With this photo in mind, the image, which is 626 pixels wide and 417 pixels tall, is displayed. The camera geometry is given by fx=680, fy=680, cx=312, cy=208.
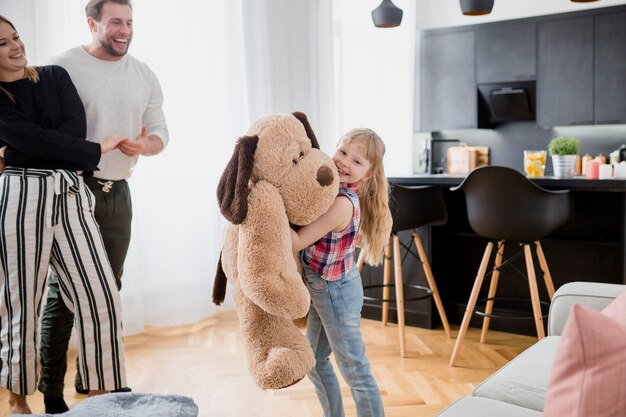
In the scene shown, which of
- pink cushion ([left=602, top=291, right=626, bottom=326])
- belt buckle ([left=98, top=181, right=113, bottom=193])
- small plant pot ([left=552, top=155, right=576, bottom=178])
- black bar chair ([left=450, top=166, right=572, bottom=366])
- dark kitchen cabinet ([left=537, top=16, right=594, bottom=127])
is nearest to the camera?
pink cushion ([left=602, top=291, right=626, bottom=326])

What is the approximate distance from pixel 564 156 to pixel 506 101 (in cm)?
196

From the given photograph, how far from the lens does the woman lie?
222 centimetres

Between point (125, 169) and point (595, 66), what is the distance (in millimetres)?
3693

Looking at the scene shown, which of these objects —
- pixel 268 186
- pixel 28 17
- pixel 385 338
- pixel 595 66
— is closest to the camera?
pixel 268 186

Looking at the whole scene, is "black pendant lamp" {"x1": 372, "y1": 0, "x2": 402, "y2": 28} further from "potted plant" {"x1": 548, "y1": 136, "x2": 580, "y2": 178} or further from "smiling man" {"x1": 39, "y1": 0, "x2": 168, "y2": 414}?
"smiling man" {"x1": 39, "y1": 0, "x2": 168, "y2": 414}

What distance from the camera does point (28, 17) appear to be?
10.3 feet

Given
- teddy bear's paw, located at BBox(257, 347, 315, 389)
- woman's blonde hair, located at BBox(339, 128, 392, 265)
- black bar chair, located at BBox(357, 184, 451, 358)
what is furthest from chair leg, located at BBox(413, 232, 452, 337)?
teddy bear's paw, located at BBox(257, 347, 315, 389)

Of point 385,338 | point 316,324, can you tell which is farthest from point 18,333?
point 385,338

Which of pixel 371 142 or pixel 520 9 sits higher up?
pixel 520 9

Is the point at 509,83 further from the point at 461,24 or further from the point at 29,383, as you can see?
the point at 29,383

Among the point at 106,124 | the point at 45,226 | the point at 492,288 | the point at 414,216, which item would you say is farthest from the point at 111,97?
the point at 492,288

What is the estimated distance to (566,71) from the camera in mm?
5027

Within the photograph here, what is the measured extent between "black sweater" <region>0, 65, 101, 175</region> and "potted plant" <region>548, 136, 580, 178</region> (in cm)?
229

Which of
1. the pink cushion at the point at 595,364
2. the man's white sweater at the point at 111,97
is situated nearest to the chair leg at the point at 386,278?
the man's white sweater at the point at 111,97
